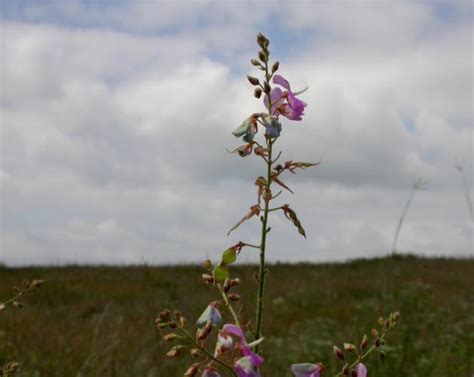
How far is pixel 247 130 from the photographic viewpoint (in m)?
1.28

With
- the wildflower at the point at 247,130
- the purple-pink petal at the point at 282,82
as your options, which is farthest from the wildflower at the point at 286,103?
the wildflower at the point at 247,130

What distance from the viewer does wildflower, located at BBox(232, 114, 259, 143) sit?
1.28 metres

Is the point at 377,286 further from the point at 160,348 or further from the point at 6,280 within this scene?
the point at 160,348

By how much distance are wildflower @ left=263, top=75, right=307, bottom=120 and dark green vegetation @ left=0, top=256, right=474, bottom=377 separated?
9.85 feet

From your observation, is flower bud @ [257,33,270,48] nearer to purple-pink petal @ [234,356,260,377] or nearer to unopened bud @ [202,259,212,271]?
unopened bud @ [202,259,212,271]

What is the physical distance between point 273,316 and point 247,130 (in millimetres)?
9034

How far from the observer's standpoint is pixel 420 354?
569 cm

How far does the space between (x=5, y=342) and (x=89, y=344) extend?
74 centimetres

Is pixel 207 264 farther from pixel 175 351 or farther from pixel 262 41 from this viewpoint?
pixel 262 41

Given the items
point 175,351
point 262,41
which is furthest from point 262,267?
point 262,41

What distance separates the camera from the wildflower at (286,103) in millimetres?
1388

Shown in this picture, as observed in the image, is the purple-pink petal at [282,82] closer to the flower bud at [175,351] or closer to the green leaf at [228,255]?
the green leaf at [228,255]

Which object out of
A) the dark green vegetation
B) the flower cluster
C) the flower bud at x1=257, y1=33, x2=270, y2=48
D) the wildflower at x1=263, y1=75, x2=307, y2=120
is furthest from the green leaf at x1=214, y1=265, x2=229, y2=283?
the dark green vegetation

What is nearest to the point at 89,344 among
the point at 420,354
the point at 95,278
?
the point at 420,354
